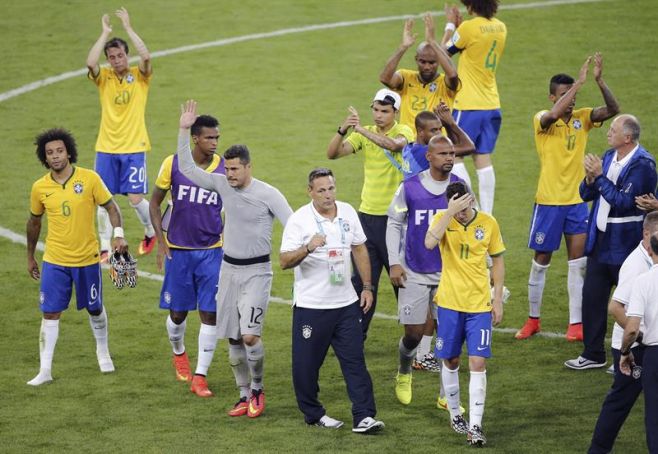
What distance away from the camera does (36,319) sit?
1443 centimetres

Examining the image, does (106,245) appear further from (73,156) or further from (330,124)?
(330,124)

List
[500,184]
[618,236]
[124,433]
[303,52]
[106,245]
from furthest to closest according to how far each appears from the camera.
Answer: [303,52] → [500,184] → [106,245] → [618,236] → [124,433]

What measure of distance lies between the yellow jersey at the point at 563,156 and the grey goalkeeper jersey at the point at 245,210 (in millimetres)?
3467

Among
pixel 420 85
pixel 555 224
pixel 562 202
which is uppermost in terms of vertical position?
pixel 420 85

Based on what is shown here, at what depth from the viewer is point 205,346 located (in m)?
12.2

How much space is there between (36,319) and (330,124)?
26.3ft

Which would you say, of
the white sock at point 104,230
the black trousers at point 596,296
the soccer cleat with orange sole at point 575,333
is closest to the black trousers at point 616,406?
the black trousers at point 596,296

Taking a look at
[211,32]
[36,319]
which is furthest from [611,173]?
[211,32]

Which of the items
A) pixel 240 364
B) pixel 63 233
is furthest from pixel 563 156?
pixel 63 233

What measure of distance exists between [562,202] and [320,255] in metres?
3.75

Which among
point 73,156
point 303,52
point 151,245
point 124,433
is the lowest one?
point 124,433

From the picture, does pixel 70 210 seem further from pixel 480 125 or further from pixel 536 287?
pixel 480 125

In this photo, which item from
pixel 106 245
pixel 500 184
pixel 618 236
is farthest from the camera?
pixel 500 184

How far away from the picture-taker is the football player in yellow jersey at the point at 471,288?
10633 mm
